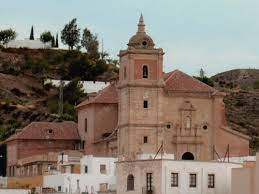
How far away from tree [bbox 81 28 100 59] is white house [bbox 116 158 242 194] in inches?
3664

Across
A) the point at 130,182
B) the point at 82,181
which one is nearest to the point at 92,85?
the point at 82,181

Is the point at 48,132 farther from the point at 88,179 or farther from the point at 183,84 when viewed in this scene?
the point at 88,179

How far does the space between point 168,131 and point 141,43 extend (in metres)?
6.98

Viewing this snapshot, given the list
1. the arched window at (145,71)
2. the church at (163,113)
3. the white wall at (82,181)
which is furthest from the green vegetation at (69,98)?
the white wall at (82,181)

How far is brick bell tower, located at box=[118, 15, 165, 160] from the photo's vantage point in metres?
87.4

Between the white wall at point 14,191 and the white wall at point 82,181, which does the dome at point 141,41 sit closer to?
the white wall at point 82,181

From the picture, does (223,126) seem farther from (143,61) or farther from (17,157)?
(17,157)

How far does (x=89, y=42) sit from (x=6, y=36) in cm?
1168

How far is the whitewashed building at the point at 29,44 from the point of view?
164 m

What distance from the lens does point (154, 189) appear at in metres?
62.6

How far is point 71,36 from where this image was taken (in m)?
162

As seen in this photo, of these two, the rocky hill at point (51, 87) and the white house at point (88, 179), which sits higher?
the rocky hill at point (51, 87)

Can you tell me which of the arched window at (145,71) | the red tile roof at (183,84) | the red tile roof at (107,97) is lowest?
the red tile roof at (107,97)

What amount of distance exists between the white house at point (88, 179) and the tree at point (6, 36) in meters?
86.8
